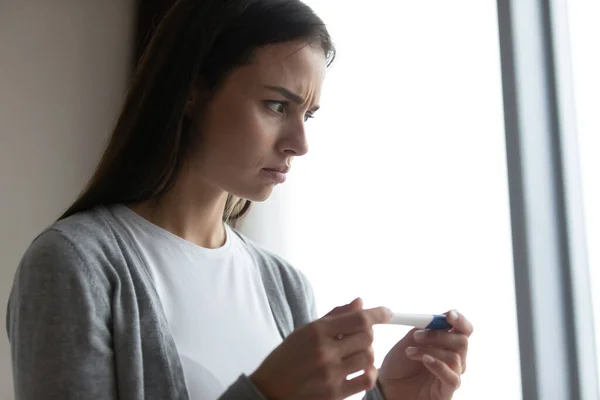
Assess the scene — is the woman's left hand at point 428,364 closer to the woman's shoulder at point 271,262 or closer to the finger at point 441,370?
the finger at point 441,370

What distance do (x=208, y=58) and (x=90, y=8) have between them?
115 cm

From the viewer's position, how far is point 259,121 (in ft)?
2.56

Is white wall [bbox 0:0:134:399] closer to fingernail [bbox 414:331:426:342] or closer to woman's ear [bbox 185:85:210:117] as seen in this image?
woman's ear [bbox 185:85:210:117]

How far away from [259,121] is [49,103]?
3.53 feet

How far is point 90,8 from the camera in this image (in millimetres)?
1795

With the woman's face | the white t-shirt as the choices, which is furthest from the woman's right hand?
the woman's face

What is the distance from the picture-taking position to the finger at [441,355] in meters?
0.77

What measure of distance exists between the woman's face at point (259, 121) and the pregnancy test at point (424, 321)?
24 centimetres

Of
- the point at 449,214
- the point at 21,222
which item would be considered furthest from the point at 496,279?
the point at 21,222

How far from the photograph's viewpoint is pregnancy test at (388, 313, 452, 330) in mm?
726

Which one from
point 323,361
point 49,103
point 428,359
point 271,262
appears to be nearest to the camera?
point 323,361

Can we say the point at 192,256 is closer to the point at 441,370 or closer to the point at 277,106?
the point at 277,106

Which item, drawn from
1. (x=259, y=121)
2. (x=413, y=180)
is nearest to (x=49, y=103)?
(x=413, y=180)

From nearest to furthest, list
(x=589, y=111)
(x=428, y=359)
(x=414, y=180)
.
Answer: (x=428, y=359) < (x=589, y=111) < (x=414, y=180)
